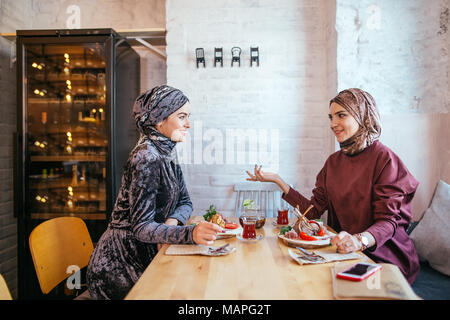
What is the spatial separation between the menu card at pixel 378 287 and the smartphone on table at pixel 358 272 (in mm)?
10

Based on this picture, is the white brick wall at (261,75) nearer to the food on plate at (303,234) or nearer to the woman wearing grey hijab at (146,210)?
the woman wearing grey hijab at (146,210)

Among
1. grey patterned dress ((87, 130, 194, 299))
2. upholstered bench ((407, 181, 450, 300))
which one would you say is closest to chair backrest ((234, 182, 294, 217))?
upholstered bench ((407, 181, 450, 300))

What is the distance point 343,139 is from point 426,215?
2.63 ft

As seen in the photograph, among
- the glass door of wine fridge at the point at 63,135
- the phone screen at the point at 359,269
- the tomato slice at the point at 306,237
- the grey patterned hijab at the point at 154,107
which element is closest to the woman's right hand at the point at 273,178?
the tomato slice at the point at 306,237

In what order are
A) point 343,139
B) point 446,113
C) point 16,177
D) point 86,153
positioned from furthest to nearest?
point 86,153, point 16,177, point 446,113, point 343,139

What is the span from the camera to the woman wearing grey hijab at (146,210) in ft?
4.23

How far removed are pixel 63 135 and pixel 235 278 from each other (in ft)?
8.46

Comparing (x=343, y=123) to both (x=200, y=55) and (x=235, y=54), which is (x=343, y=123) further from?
(x=200, y=55)

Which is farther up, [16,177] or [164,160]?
[164,160]

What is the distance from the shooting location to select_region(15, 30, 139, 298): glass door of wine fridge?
2.72 m

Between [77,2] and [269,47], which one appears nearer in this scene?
[269,47]
